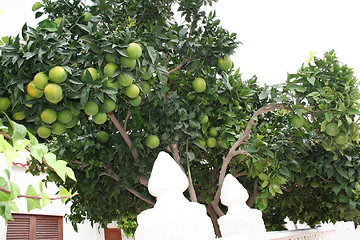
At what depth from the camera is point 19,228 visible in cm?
516

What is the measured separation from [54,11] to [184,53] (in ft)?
2.88

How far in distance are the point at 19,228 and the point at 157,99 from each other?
4.34 metres

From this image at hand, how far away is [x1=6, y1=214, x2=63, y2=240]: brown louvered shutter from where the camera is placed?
509 cm

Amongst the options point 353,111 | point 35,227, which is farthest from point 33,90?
point 35,227

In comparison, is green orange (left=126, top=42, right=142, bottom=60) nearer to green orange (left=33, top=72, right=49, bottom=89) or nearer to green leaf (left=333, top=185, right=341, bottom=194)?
green orange (left=33, top=72, right=49, bottom=89)

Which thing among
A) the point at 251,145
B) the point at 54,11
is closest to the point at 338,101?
the point at 251,145

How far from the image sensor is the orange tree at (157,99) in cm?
158

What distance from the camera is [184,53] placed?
2.05m

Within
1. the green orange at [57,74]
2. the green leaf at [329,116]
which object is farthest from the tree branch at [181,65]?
the green leaf at [329,116]

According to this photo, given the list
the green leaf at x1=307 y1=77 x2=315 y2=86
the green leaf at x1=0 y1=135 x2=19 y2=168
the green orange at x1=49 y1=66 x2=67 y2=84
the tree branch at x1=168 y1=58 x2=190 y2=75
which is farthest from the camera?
the tree branch at x1=168 y1=58 x2=190 y2=75

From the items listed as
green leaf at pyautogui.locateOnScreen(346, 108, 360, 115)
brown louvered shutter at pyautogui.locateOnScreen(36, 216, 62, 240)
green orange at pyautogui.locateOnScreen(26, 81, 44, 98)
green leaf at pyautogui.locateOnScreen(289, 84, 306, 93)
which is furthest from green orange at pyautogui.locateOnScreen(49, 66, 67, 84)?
brown louvered shutter at pyautogui.locateOnScreen(36, 216, 62, 240)

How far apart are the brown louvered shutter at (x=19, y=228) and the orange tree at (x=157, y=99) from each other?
111 inches

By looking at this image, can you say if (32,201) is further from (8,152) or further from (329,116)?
(329,116)

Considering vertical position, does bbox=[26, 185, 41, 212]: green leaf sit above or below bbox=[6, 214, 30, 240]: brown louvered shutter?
below
